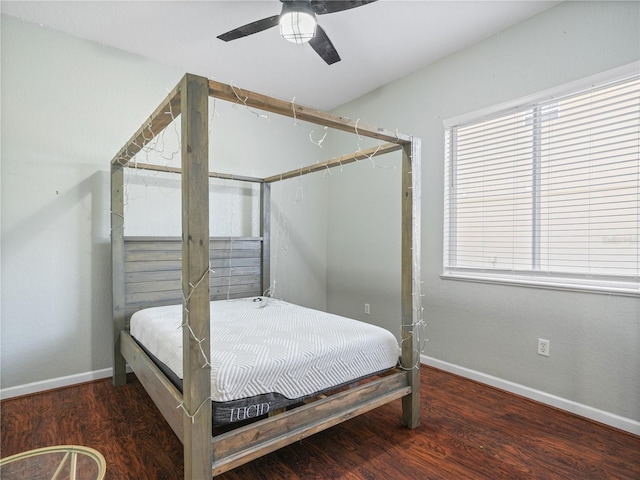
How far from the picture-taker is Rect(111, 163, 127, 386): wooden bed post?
257 cm

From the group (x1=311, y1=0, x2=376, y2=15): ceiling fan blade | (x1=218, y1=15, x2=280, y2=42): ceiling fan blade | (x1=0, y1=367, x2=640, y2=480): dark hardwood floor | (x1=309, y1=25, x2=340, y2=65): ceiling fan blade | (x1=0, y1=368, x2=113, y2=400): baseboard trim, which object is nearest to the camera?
(x1=0, y1=367, x2=640, y2=480): dark hardwood floor

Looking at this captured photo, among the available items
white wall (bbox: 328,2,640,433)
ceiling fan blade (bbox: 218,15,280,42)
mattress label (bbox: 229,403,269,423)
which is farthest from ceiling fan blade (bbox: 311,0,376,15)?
mattress label (bbox: 229,403,269,423)

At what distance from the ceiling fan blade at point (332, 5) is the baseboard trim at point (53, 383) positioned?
117 inches

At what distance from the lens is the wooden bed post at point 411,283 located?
203cm

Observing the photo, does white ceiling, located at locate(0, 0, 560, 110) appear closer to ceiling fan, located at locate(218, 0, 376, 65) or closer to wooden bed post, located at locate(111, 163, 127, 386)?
ceiling fan, located at locate(218, 0, 376, 65)

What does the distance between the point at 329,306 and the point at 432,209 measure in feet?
5.75

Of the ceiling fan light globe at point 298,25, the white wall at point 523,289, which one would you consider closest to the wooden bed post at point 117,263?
the ceiling fan light globe at point 298,25

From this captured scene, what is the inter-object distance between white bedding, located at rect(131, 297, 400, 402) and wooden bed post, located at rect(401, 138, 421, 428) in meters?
0.10

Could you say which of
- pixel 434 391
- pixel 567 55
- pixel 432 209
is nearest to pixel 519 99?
pixel 567 55

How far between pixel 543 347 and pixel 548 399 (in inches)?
13.3

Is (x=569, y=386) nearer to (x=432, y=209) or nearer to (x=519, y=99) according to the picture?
(x=432, y=209)

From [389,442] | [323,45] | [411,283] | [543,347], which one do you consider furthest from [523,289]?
[323,45]

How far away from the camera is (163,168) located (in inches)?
107

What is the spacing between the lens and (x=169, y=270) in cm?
281
